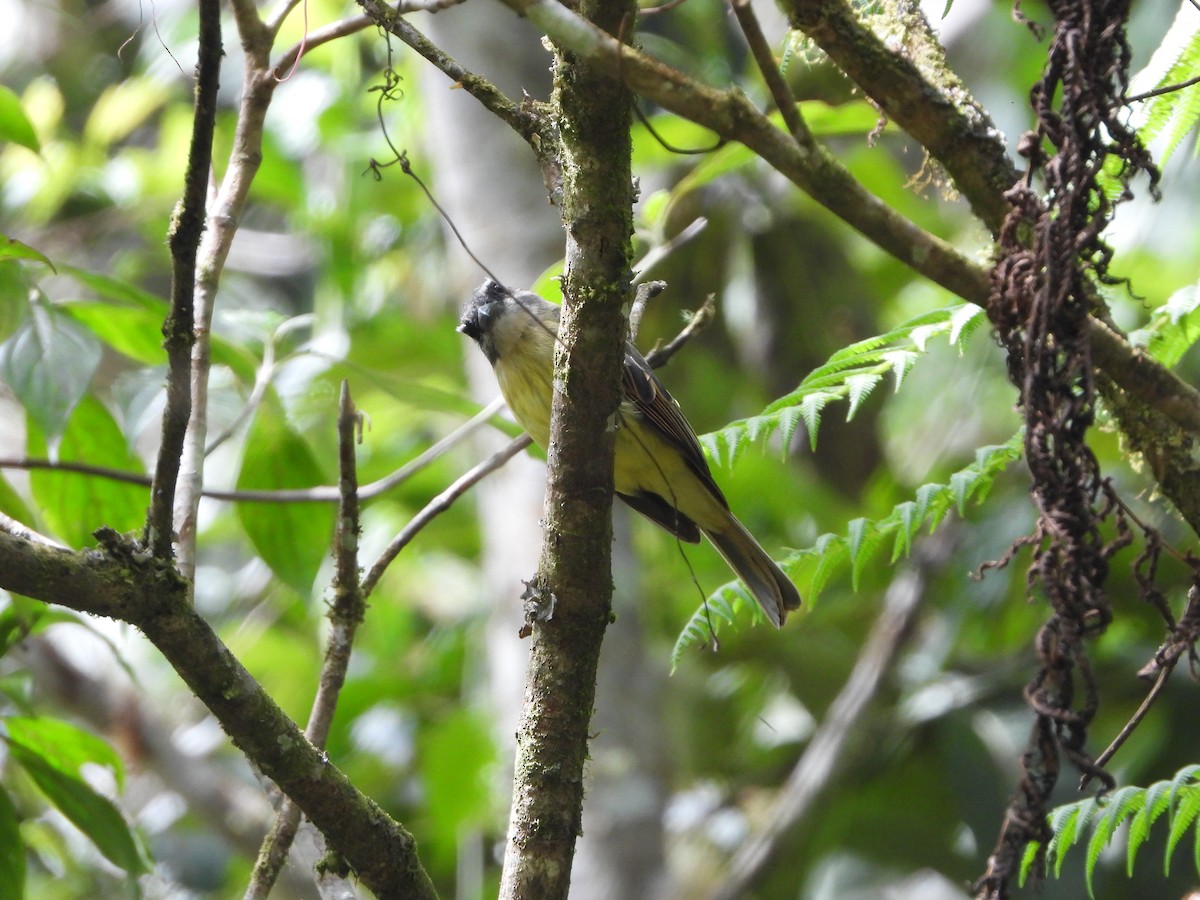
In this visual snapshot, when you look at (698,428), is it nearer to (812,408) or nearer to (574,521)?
(812,408)

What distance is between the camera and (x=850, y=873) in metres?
5.31

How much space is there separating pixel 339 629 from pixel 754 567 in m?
1.74

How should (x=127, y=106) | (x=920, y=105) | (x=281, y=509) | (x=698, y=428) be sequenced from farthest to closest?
1. (x=127, y=106)
2. (x=698, y=428)
3. (x=281, y=509)
4. (x=920, y=105)

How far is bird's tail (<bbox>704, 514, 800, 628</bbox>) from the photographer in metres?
3.76

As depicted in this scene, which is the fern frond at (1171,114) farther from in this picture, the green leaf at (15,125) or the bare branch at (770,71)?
the green leaf at (15,125)

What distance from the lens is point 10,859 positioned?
2373mm

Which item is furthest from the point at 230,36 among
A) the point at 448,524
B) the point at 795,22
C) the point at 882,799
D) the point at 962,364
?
the point at 795,22

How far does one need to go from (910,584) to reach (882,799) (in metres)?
0.91

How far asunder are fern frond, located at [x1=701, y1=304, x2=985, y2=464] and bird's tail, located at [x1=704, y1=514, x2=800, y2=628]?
1144 millimetres

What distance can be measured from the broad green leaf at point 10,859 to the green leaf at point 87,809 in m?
0.10

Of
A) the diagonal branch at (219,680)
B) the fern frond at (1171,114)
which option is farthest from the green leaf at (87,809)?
the fern frond at (1171,114)

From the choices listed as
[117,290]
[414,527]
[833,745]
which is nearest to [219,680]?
[414,527]

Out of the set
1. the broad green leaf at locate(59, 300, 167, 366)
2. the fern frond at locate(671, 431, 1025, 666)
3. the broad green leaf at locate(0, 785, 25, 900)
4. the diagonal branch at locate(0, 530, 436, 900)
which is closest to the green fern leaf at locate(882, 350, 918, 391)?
the fern frond at locate(671, 431, 1025, 666)

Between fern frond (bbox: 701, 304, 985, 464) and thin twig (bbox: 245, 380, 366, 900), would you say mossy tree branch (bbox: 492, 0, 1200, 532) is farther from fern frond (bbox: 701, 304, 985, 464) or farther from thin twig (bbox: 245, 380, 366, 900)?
thin twig (bbox: 245, 380, 366, 900)
